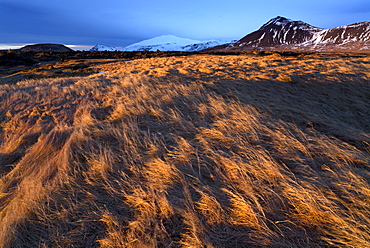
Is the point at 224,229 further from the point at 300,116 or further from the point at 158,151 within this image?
the point at 300,116

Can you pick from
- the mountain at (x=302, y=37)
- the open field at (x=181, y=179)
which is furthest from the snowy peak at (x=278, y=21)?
the open field at (x=181, y=179)

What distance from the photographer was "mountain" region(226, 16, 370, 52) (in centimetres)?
7644

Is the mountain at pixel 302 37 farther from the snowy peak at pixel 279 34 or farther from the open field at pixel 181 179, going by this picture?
the open field at pixel 181 179

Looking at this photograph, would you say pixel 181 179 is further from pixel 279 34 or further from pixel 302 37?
pixel 279 34

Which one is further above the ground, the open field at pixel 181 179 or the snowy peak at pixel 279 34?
the snowy peak at pixel 279 34

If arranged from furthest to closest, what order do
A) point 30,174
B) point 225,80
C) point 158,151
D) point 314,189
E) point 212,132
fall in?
point 225,80 < point 212,132 < point 158,151 < point 30,174 < point 314,189

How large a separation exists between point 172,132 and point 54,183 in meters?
2.20

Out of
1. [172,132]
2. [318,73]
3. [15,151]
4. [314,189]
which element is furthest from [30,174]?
[318,73]

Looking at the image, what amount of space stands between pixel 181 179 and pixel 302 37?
401ft

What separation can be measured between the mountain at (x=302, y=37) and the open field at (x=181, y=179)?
279 feet

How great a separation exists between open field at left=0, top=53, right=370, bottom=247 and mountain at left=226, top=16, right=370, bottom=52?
85.1 meters

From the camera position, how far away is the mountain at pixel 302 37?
251 ft

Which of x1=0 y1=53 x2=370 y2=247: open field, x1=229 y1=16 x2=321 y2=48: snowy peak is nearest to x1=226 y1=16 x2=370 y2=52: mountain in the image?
x1=229 y1=16 x2=321 y2=48: snowy peak

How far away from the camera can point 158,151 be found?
11.1ft
